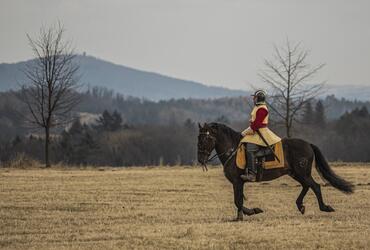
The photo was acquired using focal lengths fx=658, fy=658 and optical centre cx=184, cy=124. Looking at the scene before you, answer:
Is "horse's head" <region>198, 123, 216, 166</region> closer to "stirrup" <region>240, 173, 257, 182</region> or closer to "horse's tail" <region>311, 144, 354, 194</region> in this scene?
"stirrup" <region>240, 173, 257, 182</region>

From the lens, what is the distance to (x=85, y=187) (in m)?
26.4

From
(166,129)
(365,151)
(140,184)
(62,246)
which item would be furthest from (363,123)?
(62,246)

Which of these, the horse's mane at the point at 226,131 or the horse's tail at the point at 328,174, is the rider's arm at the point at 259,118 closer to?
the horse's mane at the point at 226,131

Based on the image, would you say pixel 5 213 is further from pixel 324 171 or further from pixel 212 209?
pixel 324 171

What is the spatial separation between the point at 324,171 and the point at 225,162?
2817 mm

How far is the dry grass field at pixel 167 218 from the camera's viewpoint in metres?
12.8

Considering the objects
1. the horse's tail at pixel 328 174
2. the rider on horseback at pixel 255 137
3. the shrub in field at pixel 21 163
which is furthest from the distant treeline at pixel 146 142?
the rider on horseback at pixel 255 137

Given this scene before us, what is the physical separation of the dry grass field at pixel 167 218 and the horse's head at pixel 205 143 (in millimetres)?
1585

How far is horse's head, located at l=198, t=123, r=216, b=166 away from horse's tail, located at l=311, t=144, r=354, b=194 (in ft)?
9.14

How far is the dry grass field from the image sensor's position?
42.1 ft

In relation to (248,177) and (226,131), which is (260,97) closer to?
(226,131)

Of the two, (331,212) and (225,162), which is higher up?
(225,162)

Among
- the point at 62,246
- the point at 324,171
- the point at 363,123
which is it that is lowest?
the point at 62,246

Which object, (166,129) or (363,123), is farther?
(166,129)
